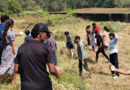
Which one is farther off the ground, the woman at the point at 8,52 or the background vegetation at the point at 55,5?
the background vegetation at the point at 55,5

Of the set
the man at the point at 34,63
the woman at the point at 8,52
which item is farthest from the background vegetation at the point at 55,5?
the man at the point at 34,63

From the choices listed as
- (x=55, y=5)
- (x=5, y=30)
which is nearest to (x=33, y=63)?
(x=5, y=30)

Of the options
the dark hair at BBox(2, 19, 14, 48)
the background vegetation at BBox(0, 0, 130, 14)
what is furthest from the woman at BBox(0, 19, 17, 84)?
the background vegetation at BBox(0, 0, 130, 14)

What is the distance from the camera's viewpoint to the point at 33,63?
1736mm

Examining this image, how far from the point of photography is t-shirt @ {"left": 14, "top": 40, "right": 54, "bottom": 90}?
5.65 feet

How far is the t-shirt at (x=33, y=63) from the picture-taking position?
1.72 metres

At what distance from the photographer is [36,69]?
1.75 metres

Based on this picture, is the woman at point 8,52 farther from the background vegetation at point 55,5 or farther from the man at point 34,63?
the background vegetation at point 55,5

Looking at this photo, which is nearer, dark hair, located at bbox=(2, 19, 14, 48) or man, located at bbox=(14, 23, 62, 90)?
man, located at bbox=(14, 23, 62, 90)

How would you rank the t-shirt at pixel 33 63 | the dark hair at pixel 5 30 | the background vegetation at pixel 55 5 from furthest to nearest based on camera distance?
1. the background vegetation at pixel 55 5
2. the dark hair at pixel 5 30
3. the t-shirt at pixel 33 63

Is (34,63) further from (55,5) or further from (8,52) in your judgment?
(55,5)

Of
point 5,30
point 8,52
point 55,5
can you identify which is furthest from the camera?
point 55,5

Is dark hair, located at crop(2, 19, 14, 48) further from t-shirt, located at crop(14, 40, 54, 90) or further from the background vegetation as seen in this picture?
the background vegetation

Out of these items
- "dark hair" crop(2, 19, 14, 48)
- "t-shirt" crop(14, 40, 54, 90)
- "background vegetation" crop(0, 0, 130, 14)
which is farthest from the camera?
"background vegetation" crop(0, 0, 130, 14)
